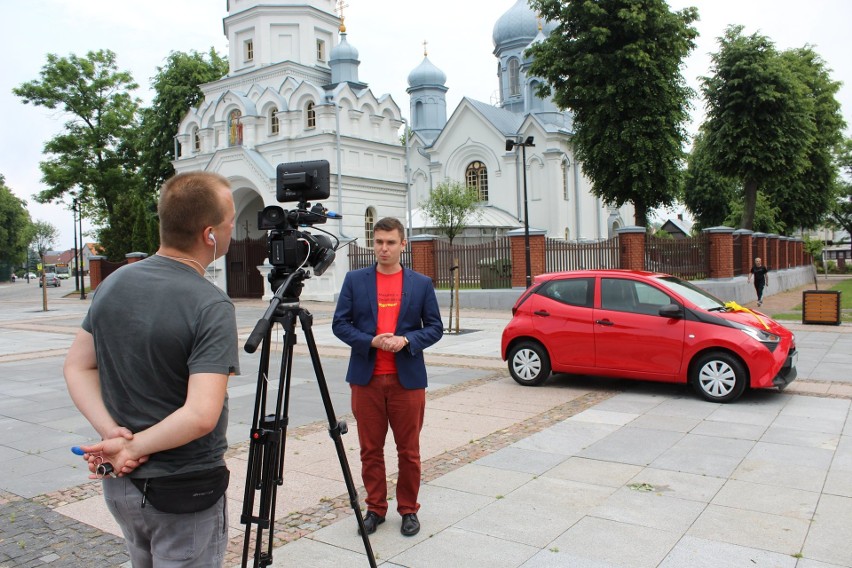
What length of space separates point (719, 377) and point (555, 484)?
3955 mm

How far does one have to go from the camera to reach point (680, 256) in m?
23.2

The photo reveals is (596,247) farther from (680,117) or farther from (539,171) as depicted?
(539,171)

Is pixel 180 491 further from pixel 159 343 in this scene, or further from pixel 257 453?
pixel 257 453

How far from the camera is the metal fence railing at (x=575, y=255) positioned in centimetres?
2305

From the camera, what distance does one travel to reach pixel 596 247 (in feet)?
75.9

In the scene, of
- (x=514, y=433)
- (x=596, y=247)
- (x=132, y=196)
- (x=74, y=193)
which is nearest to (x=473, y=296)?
(x=596, y=247)

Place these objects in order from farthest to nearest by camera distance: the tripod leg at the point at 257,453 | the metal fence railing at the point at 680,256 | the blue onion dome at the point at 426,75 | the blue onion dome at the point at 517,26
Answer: the blue onion dome at the point at 426,75, the blue onion dome at the point at 517,26, the metal fence railing at the point at 680,256, the tripod leg at the point at 257,453

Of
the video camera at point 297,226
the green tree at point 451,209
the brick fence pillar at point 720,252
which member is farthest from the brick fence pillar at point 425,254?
the video camera at point 297,226

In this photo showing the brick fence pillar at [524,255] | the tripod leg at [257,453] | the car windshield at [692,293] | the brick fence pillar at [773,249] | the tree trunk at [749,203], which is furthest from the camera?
the tree trunk at [749,203]

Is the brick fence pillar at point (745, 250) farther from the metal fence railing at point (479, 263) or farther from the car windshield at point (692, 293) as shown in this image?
the car windshield at point (692, 293)

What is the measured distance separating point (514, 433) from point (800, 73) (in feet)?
126

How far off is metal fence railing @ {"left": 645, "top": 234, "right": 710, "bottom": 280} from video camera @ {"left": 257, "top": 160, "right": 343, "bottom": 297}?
799 inches

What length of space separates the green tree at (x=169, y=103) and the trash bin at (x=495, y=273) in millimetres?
28139

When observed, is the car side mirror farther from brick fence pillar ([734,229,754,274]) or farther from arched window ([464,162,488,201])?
arched window ([464,162,488,201])
